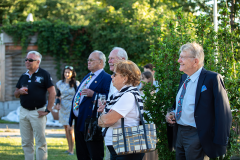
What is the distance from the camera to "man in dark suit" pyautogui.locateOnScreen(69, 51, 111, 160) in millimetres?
3906

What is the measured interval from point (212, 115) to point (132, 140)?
959mm

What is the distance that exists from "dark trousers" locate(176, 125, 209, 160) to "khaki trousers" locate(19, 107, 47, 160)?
112 inches

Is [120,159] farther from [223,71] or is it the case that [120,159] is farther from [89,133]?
[223,71]

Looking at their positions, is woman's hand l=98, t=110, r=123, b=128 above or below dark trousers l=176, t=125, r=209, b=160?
above

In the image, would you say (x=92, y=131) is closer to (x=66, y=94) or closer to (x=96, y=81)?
(x=96, y=81)

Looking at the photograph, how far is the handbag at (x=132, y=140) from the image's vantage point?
8.58 feet

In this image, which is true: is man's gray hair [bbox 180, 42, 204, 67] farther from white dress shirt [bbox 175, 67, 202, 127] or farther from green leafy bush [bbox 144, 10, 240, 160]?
green leafy bush [bbox 144, 10, 240, 160]

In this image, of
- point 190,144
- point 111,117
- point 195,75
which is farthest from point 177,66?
point 111,117

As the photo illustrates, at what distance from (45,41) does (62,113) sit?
6.58 meters

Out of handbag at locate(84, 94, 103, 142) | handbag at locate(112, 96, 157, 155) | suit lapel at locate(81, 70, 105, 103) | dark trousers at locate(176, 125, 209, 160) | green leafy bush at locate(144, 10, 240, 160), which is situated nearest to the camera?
handbag at locate(112, 96, 157, 155)

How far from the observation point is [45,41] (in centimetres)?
1235

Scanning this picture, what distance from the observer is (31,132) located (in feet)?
16.1

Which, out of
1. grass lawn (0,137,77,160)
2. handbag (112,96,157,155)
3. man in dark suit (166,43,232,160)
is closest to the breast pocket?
man in dark suit (166,43,232,160)

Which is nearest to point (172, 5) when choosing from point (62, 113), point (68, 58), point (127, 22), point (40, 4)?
point (127, 22)
